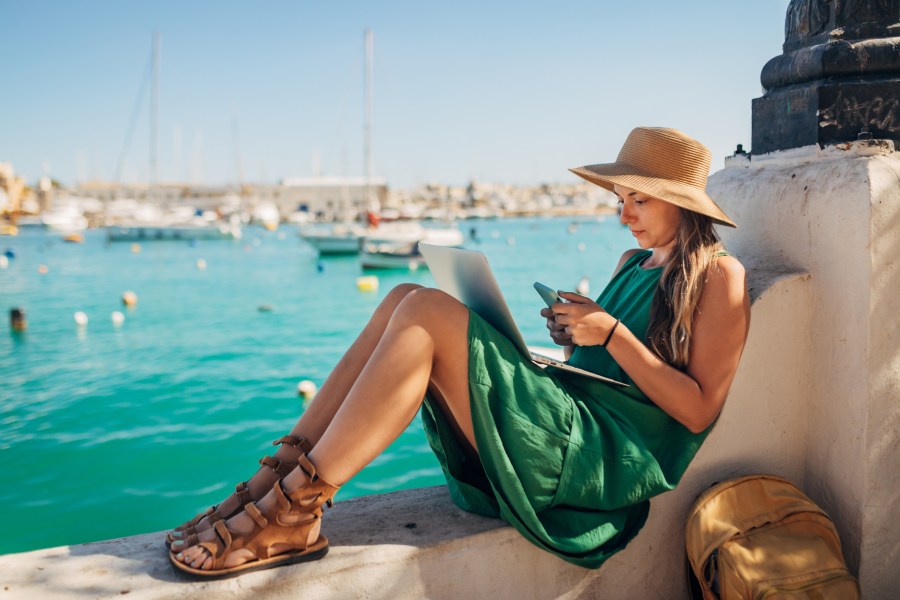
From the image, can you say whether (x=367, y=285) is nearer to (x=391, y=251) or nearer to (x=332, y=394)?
(x=391, y=251)

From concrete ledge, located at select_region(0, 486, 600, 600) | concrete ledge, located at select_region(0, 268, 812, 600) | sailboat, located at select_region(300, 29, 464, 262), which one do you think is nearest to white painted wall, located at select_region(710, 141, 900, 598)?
concrete ledge, located at select_region(0, 268, 812, 600)

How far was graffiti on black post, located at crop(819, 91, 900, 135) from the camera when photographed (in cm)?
173

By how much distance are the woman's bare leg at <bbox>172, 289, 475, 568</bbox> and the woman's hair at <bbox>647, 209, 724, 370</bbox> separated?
0.50 m

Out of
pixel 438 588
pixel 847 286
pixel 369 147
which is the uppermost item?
pixel 369 147

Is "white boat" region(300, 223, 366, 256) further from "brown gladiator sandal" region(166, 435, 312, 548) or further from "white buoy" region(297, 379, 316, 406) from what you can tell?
"brown gladiator sandal" region(166, 435, 312, 548)

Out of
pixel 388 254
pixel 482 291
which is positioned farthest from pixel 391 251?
pixel 482 291

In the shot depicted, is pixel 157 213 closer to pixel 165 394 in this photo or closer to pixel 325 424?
pixel 165 394

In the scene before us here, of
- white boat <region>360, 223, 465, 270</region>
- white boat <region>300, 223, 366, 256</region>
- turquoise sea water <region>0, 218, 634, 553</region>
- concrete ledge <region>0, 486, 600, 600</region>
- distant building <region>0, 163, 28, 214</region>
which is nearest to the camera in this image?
concrete ledge <region>0, 486, 600, 600</region>

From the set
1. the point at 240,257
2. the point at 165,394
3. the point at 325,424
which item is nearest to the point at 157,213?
the point at 240,257

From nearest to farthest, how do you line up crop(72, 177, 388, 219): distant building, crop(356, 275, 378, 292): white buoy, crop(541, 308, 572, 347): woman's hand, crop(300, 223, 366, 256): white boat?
crop(541, 308, 572, 347): woman's hand, crop(356, 275, 378, 292): white buoy, crop(300, 223, 366, 256): white boat, crop(72, 177, 388, 219): distant building

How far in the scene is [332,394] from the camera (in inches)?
67.6

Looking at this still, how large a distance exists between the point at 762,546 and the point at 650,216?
826mm

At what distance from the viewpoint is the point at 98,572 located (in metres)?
1.45

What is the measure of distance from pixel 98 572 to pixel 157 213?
2139 inches
